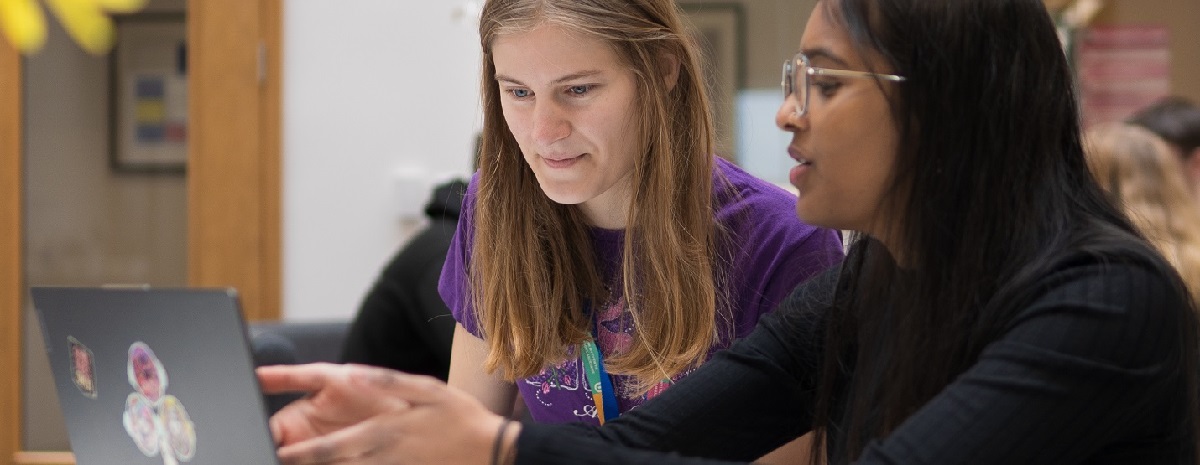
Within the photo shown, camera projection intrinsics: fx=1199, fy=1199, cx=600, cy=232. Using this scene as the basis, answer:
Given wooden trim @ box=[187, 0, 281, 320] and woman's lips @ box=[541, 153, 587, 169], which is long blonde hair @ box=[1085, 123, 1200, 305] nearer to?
woman's lips @ box=[541, 153, 587, 169]

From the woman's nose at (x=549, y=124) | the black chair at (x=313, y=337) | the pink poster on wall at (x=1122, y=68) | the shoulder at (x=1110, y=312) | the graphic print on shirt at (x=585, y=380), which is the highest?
the pink poster on wall at (x=1122, y=68)

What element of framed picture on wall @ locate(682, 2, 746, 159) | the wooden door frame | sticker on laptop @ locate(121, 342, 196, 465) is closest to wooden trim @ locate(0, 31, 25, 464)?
the wooden door frame

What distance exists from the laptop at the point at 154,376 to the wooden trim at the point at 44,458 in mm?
2714

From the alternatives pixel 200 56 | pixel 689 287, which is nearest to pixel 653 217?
pixel 689 287

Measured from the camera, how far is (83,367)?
1085 millimetres

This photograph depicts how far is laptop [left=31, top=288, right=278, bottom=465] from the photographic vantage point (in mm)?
904

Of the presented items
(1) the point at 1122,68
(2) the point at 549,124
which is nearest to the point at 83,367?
(2) the point at 549,124

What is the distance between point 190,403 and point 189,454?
5 centimetres

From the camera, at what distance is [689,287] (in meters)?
1.48

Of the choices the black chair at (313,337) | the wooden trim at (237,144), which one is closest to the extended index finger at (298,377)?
the black chair at (313,337)

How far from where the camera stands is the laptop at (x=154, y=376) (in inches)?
35.6

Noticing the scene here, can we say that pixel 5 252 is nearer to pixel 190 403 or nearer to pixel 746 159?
pixel 746 159

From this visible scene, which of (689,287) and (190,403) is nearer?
(190,403)

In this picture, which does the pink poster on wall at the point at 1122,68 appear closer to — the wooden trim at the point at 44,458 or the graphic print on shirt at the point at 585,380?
the graphic print on shirt at the point at 585,380
